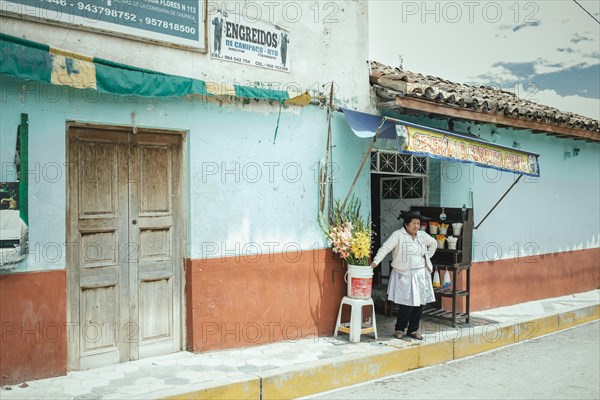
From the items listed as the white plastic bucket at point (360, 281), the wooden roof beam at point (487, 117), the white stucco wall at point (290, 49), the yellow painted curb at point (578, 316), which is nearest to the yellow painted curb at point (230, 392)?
the white plastic bucket at point (360, 281)

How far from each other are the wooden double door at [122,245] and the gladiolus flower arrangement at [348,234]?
6.70 feet

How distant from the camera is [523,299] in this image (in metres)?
10.2

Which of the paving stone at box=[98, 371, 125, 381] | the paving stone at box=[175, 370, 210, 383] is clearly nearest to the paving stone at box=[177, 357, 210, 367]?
the paving stone at box=[175, 370, 210, 383]

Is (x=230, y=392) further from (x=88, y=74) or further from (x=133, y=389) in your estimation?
(x=88, y=74)

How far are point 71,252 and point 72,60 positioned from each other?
6.20 feet

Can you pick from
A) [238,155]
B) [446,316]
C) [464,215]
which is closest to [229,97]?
[238,155]

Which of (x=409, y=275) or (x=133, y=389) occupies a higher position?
(x=409, y=275)

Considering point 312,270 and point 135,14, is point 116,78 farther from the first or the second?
point 312,270

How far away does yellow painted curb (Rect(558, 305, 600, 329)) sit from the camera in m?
9.23

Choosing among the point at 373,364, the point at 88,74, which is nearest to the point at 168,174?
the point at 88,74

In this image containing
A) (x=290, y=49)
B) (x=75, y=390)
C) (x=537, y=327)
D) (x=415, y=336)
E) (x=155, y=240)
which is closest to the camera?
(x=75, y=390)

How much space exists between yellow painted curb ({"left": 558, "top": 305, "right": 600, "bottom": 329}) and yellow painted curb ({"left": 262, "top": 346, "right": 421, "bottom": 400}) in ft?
12.7

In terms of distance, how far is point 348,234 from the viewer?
7016mm

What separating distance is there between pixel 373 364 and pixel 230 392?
190cm
